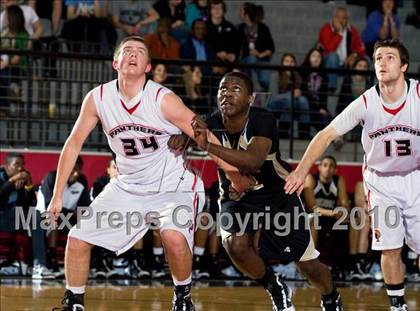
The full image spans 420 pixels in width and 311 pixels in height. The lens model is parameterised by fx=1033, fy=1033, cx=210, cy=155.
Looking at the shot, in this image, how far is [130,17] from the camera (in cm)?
1633

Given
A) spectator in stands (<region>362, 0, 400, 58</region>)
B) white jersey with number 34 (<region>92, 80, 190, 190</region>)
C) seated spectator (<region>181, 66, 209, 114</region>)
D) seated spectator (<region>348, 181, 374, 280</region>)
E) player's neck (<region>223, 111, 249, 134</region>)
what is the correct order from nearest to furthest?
white jersey with number 34 (<region>92, 80, 190, 190</region>), player's neck (<region>223, 111, 249, 134</region>), seated spectator (<region>348, 181, 374, 280</region>), seated spectator (<region>181, 66, 209, 114</region>), spectator in stands (<region>362, 0, 400, 58</region>)

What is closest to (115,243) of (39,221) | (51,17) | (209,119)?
(209,119)

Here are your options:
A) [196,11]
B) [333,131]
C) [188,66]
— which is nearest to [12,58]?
[188,66]

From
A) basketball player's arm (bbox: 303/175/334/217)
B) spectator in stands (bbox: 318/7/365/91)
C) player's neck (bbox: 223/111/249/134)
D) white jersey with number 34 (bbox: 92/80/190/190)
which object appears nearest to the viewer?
white jersey with number 34 (bbox: 92/80/190/190)

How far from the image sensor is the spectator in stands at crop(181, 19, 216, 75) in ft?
50.6

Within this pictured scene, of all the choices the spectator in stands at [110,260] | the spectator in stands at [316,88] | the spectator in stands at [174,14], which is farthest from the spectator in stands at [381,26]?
the spectator in stands at [110,260]

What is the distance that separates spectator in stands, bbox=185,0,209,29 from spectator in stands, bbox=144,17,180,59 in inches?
29.3

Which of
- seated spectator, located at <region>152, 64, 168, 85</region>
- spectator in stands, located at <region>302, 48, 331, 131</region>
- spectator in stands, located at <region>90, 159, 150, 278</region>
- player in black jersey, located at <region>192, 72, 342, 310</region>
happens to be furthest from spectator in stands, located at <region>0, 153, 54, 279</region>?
player in black jersey, located at <region>192, 72, 342, 310</region>

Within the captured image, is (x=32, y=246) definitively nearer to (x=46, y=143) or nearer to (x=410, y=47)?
(x=46, y=143)

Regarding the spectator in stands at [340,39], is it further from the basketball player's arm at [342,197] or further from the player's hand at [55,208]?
the player's hand at [55,208]

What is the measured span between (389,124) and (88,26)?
7910 mm

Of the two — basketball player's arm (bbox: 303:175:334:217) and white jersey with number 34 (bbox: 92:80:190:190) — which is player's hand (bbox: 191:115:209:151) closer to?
white jersey with number 34 (bbox: 92:80:190:190)

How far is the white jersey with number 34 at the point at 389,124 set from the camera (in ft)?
27.4

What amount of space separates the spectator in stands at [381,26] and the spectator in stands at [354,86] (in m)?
1.34
